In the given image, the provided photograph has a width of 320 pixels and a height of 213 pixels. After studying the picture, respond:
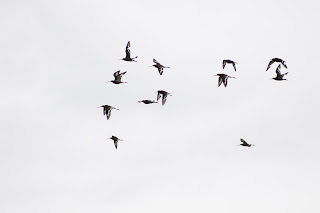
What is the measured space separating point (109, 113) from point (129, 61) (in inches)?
305

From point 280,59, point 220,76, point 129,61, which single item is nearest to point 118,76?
point 129,61

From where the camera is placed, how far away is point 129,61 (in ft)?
342

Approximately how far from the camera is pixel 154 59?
10494cm

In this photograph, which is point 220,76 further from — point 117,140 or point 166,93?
point 117,140

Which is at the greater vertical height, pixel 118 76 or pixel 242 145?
pixel 118 76

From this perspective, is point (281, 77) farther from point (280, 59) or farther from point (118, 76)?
point (118, 76)

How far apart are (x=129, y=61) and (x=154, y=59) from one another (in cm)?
347

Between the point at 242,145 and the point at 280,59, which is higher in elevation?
the point at 280,59

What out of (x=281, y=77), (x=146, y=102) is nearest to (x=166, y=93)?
(x=146, y=102)

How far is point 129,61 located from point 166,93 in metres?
6.64

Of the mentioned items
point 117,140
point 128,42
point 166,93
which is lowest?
point 117,140

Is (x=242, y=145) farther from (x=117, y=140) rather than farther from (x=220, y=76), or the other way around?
(x=117, y=140)

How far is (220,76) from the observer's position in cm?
10606

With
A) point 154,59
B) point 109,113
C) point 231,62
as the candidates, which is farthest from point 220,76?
point 109,113
